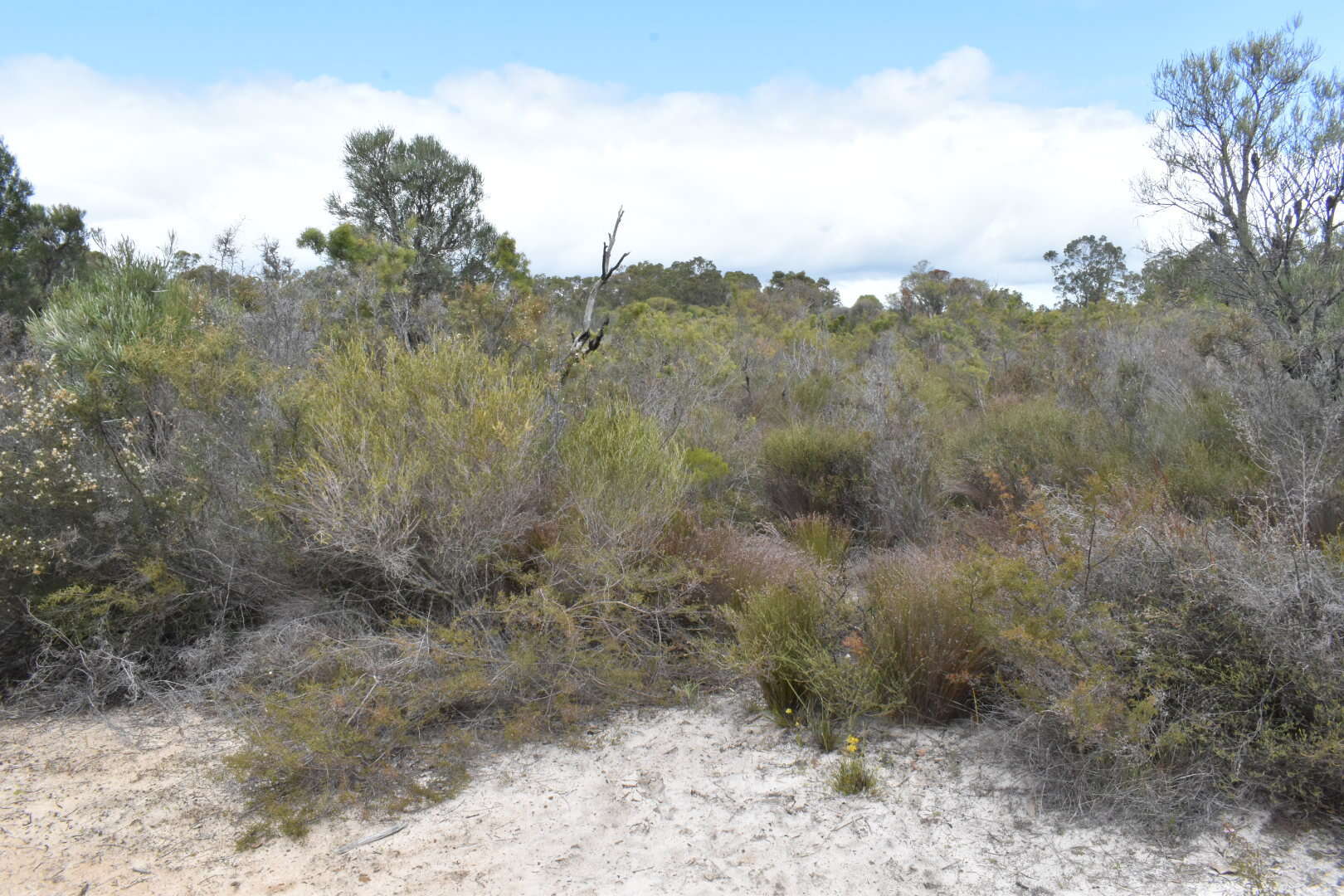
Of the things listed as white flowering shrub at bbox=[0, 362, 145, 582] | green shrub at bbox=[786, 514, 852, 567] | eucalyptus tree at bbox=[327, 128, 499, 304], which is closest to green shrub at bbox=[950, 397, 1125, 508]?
green shrub at bbox=[786, 514, 852, 567]

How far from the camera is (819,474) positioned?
7.89 metres

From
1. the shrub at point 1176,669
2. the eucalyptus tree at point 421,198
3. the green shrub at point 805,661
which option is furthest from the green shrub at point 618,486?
the eucalyptus tree at point 421,198

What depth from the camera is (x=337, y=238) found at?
32.1ft

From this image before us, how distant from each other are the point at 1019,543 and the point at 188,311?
6.38 metres

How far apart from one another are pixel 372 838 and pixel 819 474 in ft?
17.2

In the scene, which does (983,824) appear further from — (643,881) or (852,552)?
(852,552)

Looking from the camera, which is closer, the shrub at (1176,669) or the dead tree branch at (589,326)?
the shrub at (1176,669)

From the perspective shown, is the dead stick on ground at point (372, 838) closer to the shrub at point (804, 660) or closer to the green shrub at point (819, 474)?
the shrub at point (804, 660)

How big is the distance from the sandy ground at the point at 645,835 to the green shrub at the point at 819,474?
3.63m

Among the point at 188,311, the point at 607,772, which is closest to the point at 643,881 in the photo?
the point at 607,772

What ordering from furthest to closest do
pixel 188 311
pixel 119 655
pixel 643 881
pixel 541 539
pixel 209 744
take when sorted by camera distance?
pixel 188 311
pixel 541 539
pixel 119 655
pixel 209 744
pixel 643 881

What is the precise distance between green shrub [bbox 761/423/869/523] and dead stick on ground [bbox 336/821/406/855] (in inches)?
186

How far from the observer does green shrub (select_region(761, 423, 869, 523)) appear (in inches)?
303

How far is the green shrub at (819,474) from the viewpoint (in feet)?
25.3
